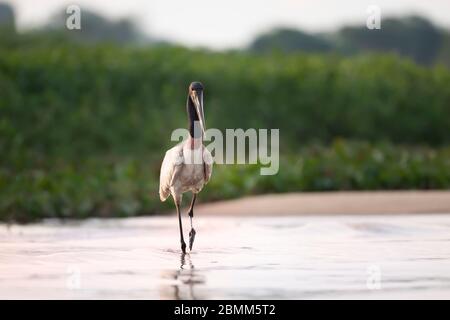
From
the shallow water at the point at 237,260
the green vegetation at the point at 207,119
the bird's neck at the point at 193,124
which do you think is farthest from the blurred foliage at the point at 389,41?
the bird's neck at the point at 193,124

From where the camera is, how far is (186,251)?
11125 mm

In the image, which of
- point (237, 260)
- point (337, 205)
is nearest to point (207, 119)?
point (337, 205)

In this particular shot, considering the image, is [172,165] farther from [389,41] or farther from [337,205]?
[389,41]

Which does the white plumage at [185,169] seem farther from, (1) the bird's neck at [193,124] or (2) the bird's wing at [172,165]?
(1) the bird's neck at [193,124]

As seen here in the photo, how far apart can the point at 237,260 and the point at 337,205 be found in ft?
19.4

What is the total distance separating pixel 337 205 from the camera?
1584 cm

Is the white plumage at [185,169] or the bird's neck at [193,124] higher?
the bird's neck at [193,124]

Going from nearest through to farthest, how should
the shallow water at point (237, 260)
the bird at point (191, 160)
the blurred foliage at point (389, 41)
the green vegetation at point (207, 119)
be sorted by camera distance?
the shallow water at point (237, 260), the bird at point (191, 160), the green vegetation at point (207, 119), the blurred foliage at point (389, 41)

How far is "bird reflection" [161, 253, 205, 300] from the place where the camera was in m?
7.98

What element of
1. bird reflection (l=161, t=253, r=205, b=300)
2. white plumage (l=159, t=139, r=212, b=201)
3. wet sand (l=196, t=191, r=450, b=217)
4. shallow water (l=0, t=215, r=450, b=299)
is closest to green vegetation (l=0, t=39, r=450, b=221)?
wet sand (l=196, t=191, r=450, b=217)

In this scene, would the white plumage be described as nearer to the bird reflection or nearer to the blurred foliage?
the bird reflection

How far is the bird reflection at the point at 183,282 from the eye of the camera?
798 centimetres

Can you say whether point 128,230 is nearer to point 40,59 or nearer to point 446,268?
point 446,268
